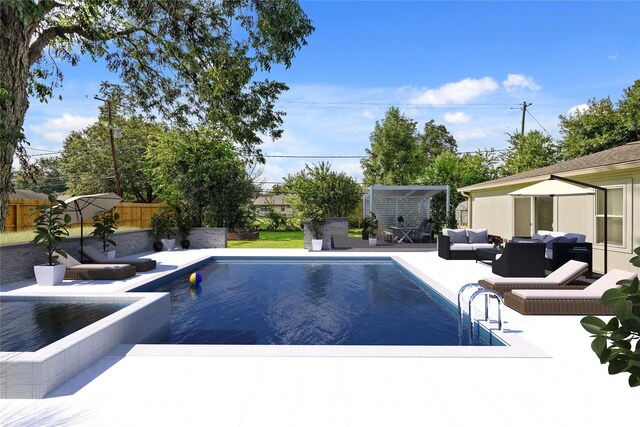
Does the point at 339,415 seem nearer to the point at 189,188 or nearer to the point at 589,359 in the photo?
the point at 589,359

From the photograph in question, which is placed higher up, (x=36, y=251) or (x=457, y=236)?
(x=457, y=236)

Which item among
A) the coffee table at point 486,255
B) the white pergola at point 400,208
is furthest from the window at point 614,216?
the white pergola at point 400,208

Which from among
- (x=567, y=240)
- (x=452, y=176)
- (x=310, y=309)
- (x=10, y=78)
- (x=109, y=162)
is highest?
(x=109, y=162)

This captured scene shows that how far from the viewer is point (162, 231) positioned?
55.2 ft

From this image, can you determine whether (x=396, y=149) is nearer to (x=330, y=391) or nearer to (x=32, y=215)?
(x=32, y=215)

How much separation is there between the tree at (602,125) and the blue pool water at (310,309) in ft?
61.9

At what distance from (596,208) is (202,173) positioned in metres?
16.6

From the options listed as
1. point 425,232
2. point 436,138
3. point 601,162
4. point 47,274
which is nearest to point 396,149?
point 425,232

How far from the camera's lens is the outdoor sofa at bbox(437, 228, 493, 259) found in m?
13.2

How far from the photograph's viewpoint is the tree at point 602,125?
22.5m

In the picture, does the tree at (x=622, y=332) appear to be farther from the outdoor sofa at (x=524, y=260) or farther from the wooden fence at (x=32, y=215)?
the wooden fence at (x=32, y=215)

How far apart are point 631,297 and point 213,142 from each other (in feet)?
68.8

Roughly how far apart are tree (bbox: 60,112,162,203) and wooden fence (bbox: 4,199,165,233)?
1052cm

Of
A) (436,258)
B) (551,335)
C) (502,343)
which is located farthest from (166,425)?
(436,258)
